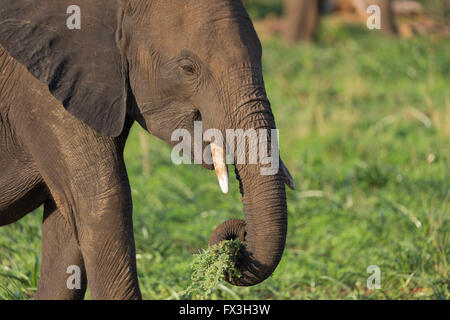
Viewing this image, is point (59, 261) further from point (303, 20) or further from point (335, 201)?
point (303, 20)

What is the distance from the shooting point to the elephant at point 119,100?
343cm

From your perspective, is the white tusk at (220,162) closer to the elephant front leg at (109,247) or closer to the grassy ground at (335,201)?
the elephant front leg at (109,247)

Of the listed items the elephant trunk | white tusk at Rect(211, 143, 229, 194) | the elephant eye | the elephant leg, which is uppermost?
the elephant eye

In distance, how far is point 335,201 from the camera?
22.1ft

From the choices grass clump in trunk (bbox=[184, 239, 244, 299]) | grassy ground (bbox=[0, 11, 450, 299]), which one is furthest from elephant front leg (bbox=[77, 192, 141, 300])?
grassy ground (bbox=[0, 11, 450, 299])

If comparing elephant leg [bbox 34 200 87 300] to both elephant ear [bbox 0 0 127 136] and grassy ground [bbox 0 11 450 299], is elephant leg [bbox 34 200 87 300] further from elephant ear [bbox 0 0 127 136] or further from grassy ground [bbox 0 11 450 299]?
elephant ear [bbox 0 0 127 136]

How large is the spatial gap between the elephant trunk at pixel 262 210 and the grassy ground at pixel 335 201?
1393mm

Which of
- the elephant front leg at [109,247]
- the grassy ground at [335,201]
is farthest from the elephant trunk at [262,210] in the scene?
the grassy ground at [335,201]

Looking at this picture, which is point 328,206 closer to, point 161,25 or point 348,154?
point 348,154

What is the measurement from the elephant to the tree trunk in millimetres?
12307

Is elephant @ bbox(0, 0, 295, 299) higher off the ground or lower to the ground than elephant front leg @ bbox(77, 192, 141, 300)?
higher

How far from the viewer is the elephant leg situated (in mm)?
4227
